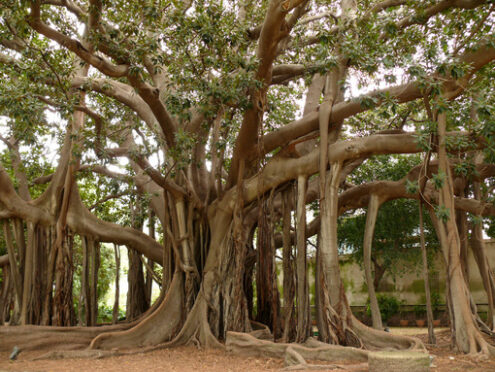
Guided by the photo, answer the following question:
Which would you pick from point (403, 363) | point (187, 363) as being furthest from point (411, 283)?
point (403, 363)

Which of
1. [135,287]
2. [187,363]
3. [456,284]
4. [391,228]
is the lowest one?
[187,363]

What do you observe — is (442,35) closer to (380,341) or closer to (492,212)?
(492,212)

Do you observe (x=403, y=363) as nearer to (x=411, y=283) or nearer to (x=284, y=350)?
(x=284, y=350)

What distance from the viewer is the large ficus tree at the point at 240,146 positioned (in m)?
5.24

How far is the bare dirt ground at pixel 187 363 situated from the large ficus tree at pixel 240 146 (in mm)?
246

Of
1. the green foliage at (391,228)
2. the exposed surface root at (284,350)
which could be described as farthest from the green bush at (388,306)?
the exposed surface root at (284,350)

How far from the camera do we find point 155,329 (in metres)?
6.41

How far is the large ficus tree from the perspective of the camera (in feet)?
17.2

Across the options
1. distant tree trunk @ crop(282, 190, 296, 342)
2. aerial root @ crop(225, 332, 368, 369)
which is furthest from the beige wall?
aerial root @ crop(225, 332, 368, 369)

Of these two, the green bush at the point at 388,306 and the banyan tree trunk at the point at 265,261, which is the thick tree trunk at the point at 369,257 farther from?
the green bush at the point at 388,306

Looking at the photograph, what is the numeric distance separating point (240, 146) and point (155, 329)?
274 cm

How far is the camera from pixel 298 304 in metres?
5.78

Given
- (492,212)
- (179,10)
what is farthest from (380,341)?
(179,10)

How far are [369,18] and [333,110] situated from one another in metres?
1.31
